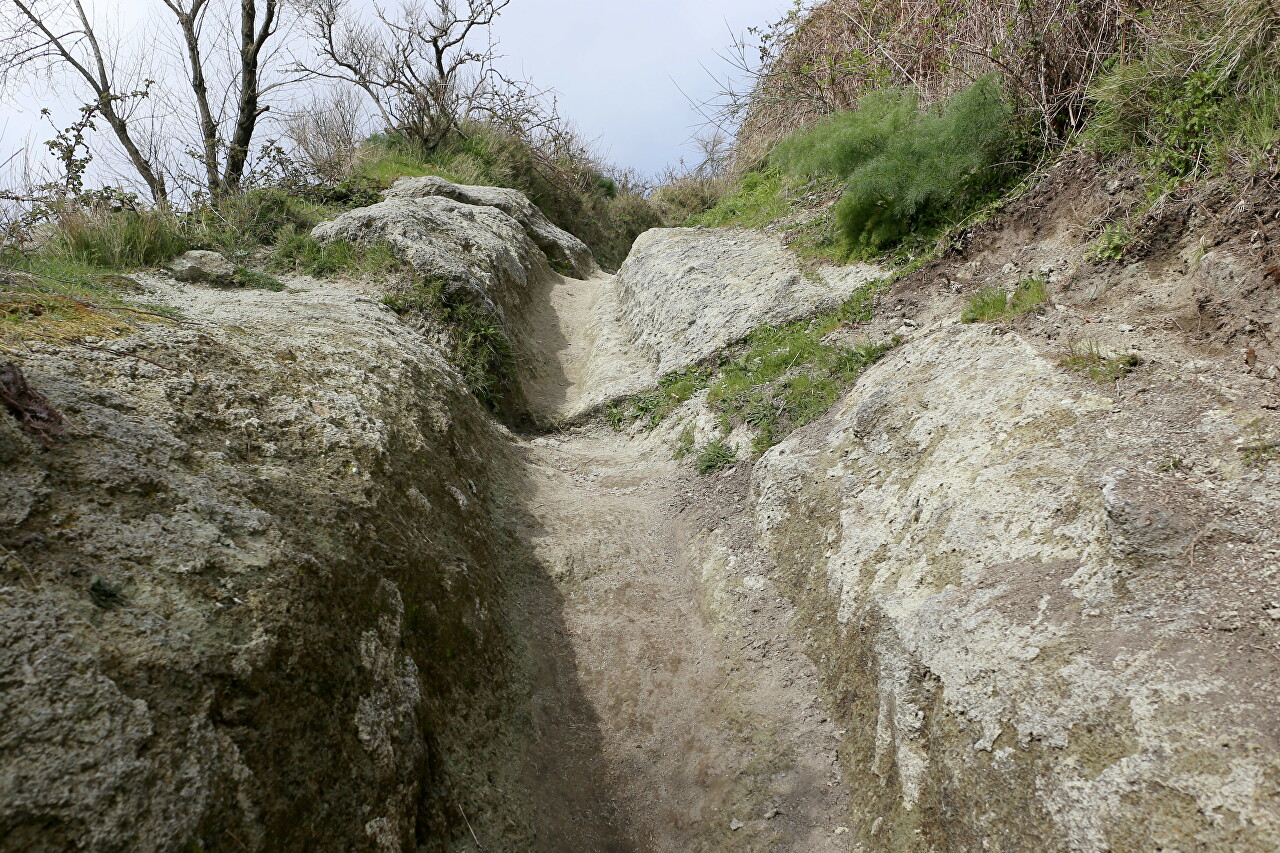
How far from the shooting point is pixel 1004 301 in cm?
452

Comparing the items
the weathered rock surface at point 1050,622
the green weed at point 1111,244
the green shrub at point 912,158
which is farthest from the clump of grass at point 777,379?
the green weed at point 1111,244

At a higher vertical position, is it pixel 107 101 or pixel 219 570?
pixel 107 101

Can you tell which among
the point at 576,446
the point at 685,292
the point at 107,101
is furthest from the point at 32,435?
the point at 107,101

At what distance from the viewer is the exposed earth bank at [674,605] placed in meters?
→ 2.00

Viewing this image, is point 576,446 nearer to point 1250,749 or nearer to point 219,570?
point 219,570

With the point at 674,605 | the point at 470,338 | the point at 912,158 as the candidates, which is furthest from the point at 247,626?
the point at 912,158

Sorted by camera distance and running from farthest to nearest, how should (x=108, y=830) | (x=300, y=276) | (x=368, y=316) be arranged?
(x=300, y=276) → (x=368, y=316) → (x=108, y=830)

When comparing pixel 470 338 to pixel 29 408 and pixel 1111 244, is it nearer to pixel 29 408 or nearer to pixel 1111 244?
pixel 29 408

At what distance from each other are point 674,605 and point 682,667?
0.54 m

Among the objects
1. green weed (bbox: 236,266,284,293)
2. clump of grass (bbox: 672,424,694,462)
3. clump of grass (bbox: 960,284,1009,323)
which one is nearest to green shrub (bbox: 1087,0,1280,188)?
clump of grass (bbox: 960,284,1009,323)

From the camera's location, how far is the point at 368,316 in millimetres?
6414

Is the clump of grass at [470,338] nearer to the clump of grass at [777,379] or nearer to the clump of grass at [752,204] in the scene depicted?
the clump of grass at [777,379]

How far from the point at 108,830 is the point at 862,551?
10.7 ft

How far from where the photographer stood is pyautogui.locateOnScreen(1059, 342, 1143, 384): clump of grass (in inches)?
133
